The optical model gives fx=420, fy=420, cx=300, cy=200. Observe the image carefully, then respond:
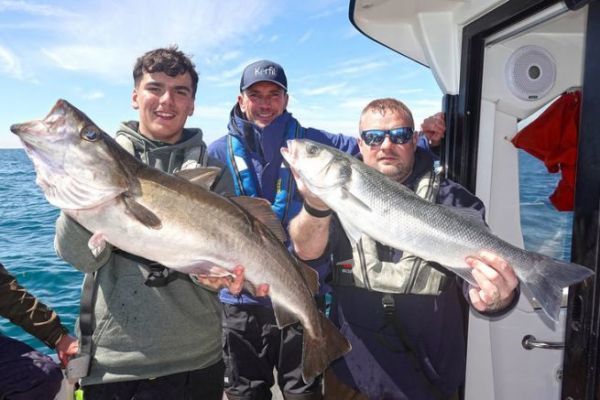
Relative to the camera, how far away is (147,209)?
92.8 inches

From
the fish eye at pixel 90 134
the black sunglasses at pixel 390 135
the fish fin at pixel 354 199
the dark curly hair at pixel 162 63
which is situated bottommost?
the fish fin at pixel 354 199

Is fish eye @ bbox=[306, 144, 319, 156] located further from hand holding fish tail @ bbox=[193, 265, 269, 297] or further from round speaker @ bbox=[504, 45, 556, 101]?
round speaker @ bbox=[504, 45, 556, 101]

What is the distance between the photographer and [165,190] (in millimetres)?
2398

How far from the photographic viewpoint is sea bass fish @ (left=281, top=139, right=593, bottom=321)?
254 cm

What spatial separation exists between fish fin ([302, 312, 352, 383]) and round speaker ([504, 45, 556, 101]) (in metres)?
2.89

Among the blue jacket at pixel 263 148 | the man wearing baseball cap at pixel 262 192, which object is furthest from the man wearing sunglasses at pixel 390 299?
the blue jacket at pixel 263 148

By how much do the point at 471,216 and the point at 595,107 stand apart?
0.92 meters

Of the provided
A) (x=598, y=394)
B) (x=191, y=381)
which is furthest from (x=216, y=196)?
(x=598, y=394)

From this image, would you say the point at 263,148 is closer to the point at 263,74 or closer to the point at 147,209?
the point at 263,74

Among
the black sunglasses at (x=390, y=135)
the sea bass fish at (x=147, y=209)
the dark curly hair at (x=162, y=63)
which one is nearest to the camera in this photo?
the sea bass fish at (x=147, y=209)

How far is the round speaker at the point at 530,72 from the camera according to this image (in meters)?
4.02

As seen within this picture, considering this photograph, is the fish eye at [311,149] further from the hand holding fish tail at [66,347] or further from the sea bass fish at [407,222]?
the hand holding fish tail at [66,347]

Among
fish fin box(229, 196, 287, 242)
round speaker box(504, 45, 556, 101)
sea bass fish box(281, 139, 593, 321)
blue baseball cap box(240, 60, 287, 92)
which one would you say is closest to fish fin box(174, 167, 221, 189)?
fish fin box(229, 196, 287, 242)

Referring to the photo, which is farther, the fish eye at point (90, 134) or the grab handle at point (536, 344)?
the grab handle at point (536, 344)
